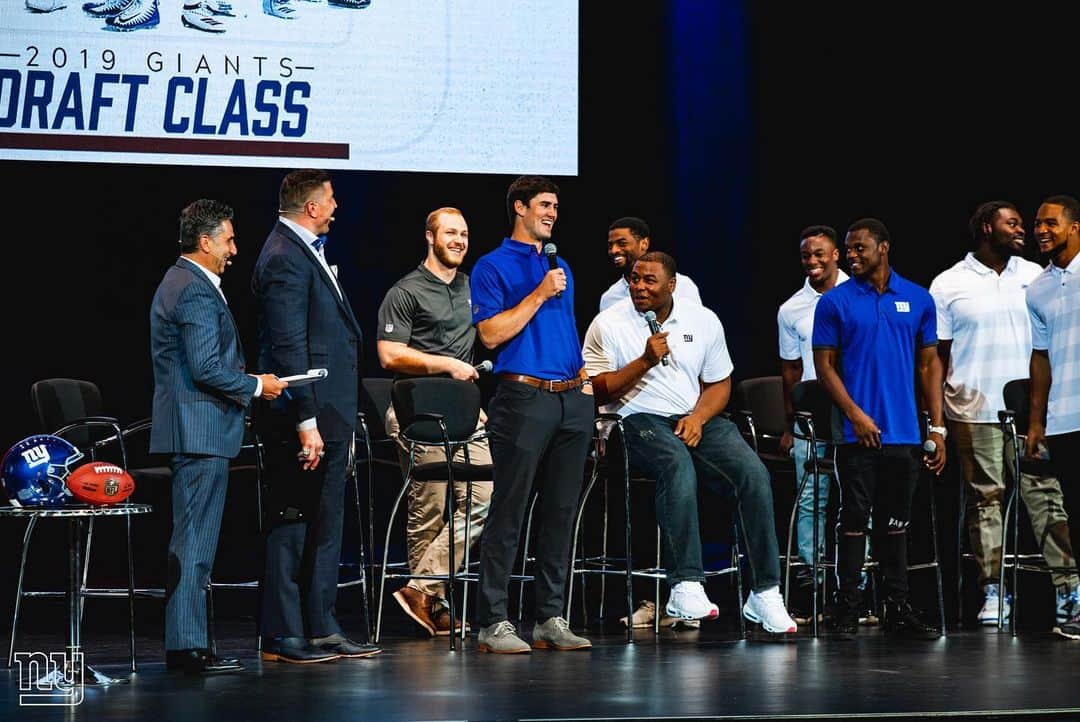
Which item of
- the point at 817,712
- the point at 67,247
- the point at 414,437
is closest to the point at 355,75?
the point at 67,247

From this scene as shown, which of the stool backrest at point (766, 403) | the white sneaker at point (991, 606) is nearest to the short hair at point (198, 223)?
the stool backrest at point (766, 403)

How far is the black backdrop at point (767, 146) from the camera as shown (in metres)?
7.32

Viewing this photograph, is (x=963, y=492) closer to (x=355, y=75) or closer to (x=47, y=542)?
(x=355, y=75)

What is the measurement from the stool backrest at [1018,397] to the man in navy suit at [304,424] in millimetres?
2489

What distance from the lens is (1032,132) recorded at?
7.50 metres

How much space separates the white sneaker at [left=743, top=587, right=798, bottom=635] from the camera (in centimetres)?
538

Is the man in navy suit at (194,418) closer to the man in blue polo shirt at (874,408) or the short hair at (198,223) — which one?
the short hair at (198,223)

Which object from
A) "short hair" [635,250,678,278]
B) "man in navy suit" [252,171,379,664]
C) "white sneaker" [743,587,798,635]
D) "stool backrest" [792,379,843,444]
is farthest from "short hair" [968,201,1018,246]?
"man in navy suit" [252,171,379,664]

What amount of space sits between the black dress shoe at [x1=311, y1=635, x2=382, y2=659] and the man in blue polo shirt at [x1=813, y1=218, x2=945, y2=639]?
1.72m

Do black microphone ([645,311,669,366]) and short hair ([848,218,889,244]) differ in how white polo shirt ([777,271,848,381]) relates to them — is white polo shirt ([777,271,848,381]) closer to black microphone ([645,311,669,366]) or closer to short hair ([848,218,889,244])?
short hair ([848,218,889,244])

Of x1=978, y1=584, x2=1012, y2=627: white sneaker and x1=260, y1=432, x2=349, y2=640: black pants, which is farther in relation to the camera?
x1=978, y1=584, x2=1012, y2=627: white sneaker

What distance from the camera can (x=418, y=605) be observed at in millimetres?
5672

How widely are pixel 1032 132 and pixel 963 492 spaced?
2.33 m

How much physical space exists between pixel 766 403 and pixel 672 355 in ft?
3.45
